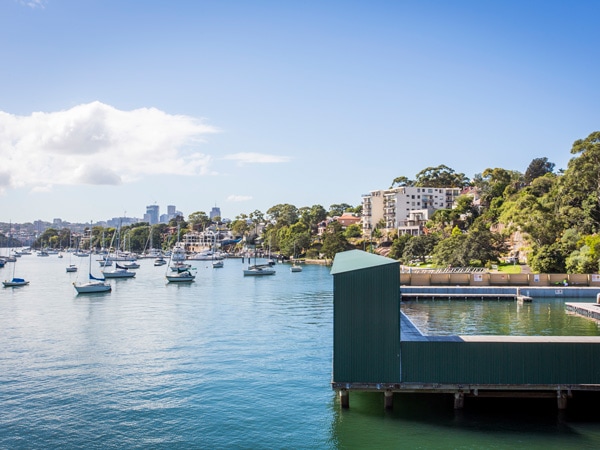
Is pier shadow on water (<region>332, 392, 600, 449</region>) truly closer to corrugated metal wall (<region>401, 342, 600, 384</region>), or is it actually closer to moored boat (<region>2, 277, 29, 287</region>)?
corrugated metal wall (<region>401, 342, 600, 384</region>)

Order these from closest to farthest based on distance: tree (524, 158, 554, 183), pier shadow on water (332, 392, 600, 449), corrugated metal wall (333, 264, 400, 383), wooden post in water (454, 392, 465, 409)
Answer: pier shadow on water (332, 392, 600, 449) → corrugated metal wall (333, 264, 400, 383) → wooden post in water (454, 392, 465, 409) → tree (524, 158, 554, 183)

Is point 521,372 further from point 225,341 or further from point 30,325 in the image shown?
point 30,325

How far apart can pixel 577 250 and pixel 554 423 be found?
5588 cm

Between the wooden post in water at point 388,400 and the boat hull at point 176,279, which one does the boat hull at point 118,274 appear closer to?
the boat hull at point 176,279

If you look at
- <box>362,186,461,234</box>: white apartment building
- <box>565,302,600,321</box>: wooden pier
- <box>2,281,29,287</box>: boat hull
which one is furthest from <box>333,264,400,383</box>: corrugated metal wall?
<box>362,186,461,234</box>: white apartment building

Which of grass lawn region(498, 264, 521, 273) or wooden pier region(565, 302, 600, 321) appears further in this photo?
grass lawn region(498, 264, 521, 273)

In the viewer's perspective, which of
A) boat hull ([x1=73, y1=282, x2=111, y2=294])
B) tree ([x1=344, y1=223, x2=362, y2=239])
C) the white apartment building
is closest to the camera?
boat hull ([x1=73, y1=282, x2=111, y2=294])

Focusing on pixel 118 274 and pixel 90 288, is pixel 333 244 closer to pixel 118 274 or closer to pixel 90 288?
pixel 118 274

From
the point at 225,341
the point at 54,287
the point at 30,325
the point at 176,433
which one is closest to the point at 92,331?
the point at 30,325

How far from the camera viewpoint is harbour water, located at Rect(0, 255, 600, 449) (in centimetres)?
2238

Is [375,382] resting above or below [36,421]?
above

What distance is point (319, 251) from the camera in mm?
169125

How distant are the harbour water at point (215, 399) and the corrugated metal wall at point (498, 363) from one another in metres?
1.83

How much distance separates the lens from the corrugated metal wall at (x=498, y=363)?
23109 millimetres
